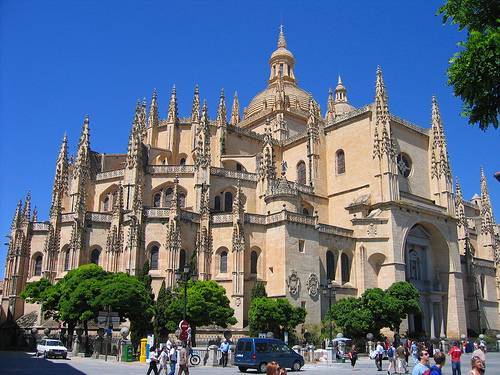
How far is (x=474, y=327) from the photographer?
56.1 meters

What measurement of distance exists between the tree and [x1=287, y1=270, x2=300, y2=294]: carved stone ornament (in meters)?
29.6

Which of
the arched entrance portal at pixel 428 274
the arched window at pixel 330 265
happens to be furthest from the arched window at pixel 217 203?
the arched entrance portal at pixel 428 274

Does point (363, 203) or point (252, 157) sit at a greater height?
point (252, 157)

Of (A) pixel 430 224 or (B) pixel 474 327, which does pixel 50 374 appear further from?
(B) pixel 474 327

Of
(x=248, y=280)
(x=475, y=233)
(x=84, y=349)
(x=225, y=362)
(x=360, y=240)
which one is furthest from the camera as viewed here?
(x=475, y=233)

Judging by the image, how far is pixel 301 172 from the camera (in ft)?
187

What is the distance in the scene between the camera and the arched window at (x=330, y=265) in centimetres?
4641

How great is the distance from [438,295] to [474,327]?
24.6ft

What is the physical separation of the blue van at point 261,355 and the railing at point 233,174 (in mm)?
24402

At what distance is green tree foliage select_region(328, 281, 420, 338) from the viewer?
40.6m

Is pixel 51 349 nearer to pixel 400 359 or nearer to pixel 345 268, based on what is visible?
pixel 400 359

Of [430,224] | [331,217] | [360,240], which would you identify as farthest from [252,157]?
[430,224]

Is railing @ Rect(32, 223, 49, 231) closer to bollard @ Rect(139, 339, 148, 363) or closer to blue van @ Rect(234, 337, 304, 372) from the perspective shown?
bollard @ Rect(139, 339, 148, 363)

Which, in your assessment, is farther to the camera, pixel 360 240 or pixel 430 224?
pixel 430 224
